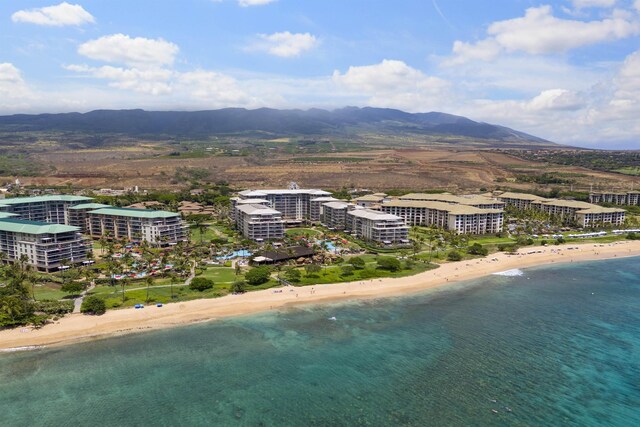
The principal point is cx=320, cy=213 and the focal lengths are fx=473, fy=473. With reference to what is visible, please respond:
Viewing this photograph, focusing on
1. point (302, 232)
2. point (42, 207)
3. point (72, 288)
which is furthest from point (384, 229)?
point (42, 207)

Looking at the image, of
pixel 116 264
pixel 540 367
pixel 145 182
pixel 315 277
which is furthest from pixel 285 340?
pixel 145 182

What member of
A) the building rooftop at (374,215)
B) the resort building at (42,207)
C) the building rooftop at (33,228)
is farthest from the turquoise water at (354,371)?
the resort building at (42,207)

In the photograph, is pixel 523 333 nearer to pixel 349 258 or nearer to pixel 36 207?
pixel 349 258

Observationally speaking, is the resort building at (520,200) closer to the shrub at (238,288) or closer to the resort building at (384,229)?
the resort building at (384,229)

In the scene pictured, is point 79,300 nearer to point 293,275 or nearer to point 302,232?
point 293,275

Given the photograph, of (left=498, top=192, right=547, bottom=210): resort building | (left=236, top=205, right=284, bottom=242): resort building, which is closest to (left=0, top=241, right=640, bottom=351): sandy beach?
(left=236, top=205, right=284, bottom=242): resort building
